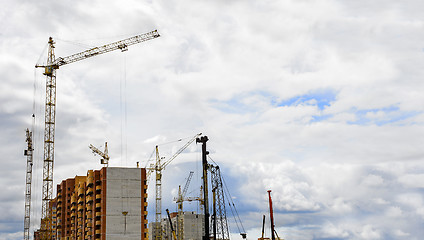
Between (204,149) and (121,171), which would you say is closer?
(204,149)

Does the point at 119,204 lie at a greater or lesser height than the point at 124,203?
lesser

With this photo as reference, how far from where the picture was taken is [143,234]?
189625mm

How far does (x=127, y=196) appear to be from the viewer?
619 ft

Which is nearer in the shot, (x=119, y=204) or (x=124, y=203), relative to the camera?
(x=119, y=204)

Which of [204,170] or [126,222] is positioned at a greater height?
[204,170]

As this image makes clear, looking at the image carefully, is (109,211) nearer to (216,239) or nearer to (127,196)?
(127,196)

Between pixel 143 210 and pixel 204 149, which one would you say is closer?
pixel 204 149

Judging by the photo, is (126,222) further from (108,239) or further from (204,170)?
(204,170)

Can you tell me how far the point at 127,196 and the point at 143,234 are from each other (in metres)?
16.2

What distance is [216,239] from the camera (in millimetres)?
188375

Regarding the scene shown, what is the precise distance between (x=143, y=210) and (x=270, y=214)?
49899mm

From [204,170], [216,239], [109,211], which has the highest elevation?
[204,170]

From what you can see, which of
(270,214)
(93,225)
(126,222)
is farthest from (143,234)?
(270,214)

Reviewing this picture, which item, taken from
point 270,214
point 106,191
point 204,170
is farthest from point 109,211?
point 270,214
